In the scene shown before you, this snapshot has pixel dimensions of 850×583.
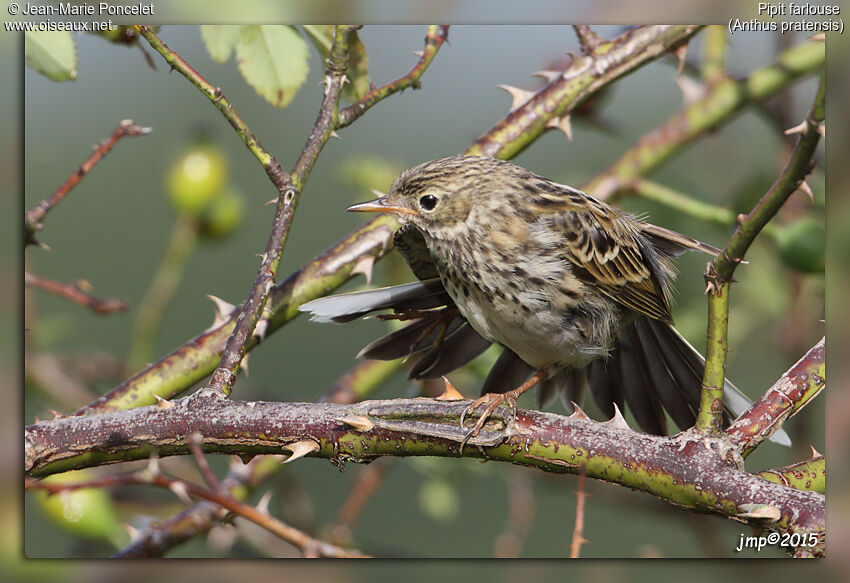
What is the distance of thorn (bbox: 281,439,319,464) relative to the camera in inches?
59.7

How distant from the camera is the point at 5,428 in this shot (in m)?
1.79

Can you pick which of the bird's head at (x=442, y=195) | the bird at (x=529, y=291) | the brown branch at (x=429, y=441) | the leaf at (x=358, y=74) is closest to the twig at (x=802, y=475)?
the brown branch at (x=429, y=441)

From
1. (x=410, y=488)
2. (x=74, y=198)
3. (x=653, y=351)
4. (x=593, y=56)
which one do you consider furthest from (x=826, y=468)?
(x=74, y=198)

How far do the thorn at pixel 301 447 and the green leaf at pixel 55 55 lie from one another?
96cm

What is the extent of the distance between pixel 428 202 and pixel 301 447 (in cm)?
82

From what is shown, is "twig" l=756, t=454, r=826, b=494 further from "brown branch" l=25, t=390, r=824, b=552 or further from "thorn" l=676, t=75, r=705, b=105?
"thorn" l=676, t=75, r=705, b=105

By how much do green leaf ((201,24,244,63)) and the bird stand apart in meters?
0.46

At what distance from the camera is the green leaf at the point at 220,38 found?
186cm

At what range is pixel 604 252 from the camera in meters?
2.13

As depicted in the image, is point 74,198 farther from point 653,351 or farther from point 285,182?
point 653,351

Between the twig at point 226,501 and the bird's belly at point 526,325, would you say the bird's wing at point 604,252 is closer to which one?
the bird's belly at point 526,325

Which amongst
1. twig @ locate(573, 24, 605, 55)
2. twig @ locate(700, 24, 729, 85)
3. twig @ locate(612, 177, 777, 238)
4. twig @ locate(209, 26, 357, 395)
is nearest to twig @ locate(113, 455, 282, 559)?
twig @ locate(209, 26, 357, 395)

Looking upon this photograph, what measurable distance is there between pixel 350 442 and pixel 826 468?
944mm

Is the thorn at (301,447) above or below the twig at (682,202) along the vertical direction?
below
